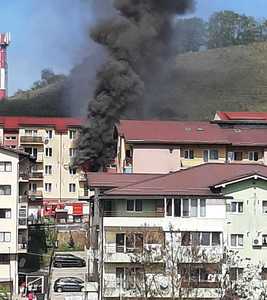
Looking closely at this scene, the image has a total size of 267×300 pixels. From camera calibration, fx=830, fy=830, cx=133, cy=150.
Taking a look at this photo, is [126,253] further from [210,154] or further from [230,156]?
[230,156]

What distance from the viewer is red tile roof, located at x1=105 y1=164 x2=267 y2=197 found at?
30.5 m

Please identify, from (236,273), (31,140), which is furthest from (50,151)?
(236,273)

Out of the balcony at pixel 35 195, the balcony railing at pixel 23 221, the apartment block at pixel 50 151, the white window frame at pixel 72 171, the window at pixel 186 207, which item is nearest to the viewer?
the window at pixel 186 207

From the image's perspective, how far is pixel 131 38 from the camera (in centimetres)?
6000

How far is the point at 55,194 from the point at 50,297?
2854cm

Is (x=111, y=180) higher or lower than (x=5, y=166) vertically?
lower

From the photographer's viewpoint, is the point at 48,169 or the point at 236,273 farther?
the point at 48,169

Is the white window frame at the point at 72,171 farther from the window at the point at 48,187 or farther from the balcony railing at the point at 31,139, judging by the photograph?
the balcony railing at the point at 31,139

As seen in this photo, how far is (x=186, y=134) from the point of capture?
4681 centimetres

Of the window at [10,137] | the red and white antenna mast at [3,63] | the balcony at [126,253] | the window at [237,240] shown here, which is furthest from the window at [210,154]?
the red and white antenna mast at [3,63]

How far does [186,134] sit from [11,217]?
1095 cm

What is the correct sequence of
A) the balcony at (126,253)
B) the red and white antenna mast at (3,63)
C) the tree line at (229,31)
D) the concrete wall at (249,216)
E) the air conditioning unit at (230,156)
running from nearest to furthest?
the balcony at (126,253), the concrete wall at (249,216), the air conditioning unit at (230,156), the red and white antenna mast at (3,63), the tree line at (229,31)

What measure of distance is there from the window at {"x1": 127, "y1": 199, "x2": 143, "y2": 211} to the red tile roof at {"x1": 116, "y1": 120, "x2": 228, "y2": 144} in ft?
48.5

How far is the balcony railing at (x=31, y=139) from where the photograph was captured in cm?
6367
